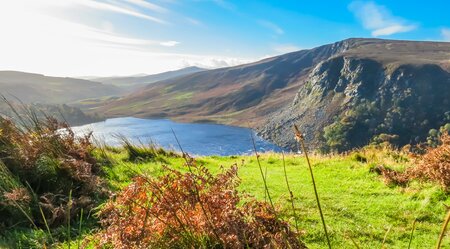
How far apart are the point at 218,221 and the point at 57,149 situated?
681 centimetres

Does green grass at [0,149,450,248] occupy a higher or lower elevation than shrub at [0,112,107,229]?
lower

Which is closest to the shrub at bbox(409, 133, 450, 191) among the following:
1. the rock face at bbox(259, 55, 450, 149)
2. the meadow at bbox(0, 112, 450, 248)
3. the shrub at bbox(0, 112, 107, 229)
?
the meadow at bbox(0, 112, 450, 248)

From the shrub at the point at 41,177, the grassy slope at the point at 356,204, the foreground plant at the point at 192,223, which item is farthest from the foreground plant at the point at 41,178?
the foreground plant at the point at 192,223

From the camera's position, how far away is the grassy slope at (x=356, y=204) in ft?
23.2

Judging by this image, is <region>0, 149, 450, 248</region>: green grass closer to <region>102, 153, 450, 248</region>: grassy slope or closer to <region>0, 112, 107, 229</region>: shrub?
<region>102, 153, 450, 248</region>: grassy slope

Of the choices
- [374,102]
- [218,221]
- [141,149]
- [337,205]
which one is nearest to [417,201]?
[337,205]

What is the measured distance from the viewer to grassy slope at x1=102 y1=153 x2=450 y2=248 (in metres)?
7.08

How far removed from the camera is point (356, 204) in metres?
9.38

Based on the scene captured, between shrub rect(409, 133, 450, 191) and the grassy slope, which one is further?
shrub rect(409, 133, 450, 191)

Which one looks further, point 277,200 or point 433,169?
point 433,169

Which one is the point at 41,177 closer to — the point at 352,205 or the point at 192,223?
the point at 192,223

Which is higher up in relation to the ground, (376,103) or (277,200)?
(277,200)

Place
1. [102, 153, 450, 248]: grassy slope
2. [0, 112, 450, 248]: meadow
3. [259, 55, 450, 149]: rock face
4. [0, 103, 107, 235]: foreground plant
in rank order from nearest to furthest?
[0, 112, 450, 248]: meadow, [102, 153, 450, 248]: grassy slope, [0, 103, 107, 235]: foreground plant, [259, 55, 450, 149]: rock face

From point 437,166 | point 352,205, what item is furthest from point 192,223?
point 437,166
